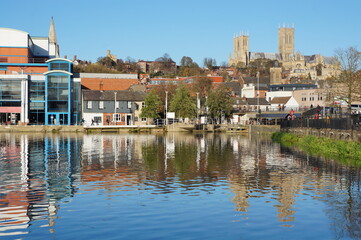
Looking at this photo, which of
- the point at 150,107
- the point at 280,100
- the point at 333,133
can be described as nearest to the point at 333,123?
the point at 333,133

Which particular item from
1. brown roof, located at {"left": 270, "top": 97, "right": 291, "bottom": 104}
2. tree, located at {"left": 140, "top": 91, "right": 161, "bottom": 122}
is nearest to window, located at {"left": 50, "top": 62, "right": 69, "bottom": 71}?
tree, located at {"left": 140, "top": 91, "right": 161, "bottom": 122}

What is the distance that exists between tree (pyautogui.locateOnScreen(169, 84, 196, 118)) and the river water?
232 ft

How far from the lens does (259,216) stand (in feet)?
63.3

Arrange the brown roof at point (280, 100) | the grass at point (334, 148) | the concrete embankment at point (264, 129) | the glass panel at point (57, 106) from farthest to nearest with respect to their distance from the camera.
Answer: the brown roof at point (280, 100)
the glass panel at point (57, 106)
the concrete embankment at point (264, 129)
the grass at point (334, 148)

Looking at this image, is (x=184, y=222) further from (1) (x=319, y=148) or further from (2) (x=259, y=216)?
(1) (x=319, y=148)

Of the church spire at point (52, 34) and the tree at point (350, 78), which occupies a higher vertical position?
the church spire at point (52, 34)

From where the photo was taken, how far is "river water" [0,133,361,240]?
17125 millimetres

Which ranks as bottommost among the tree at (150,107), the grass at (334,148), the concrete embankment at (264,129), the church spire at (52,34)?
the grass at (334,148)

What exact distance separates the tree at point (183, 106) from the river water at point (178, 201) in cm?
7062

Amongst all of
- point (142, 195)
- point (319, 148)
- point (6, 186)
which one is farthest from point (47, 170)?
point (319, 148)

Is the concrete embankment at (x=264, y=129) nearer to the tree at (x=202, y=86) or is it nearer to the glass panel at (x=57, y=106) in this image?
the tree at (x=202, y=86)

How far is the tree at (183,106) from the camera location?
355 ft

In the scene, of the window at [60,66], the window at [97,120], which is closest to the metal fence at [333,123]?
the window at [97,120]

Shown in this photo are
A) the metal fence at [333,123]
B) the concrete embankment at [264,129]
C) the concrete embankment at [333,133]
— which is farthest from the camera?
the concrete embankment at [264,129]
